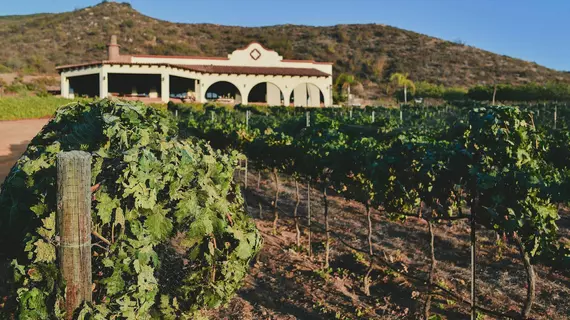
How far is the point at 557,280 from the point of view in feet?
24.3

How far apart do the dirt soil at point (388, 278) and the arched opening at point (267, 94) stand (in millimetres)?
33821

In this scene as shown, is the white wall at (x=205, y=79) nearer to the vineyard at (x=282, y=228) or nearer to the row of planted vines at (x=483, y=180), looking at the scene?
the vineyard at (x=282, y=228)

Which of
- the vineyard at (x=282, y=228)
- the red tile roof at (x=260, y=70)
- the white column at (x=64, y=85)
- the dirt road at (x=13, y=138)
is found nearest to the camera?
the vineyard at (x=282, y=228)

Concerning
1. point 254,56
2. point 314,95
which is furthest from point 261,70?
point 314,95

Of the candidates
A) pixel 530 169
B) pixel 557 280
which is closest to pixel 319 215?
pixel 557 280

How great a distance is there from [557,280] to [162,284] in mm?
6295

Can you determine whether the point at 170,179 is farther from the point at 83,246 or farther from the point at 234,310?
the point at 234,310

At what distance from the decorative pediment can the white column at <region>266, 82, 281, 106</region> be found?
2.87m

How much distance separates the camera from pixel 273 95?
43875mm

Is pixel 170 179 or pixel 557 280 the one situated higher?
pixel 170 179

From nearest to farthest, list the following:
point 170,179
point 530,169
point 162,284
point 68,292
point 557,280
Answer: point 68,292 → point 170,179 → point 162,284 → point 530,169 → point 557,280

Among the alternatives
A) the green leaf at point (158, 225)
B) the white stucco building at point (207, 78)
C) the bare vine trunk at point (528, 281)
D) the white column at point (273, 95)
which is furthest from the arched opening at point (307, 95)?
the green leaf at point (158, 225)

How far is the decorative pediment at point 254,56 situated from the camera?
44.5 m

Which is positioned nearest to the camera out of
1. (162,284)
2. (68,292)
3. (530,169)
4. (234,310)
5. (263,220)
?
(68,292)
